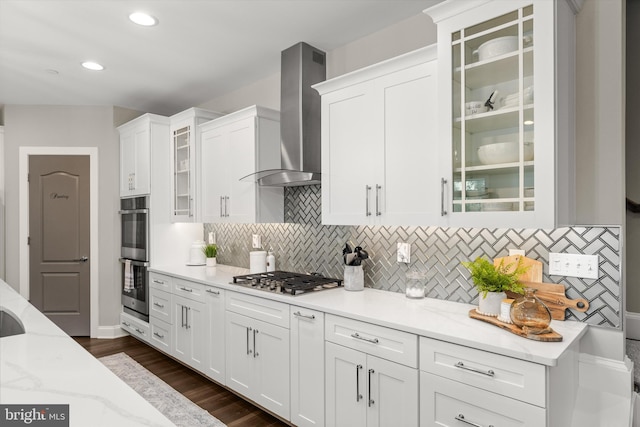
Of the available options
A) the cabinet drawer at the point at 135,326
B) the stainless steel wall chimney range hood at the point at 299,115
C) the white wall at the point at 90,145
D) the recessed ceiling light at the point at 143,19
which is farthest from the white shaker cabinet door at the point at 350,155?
the white wall at the point at 90,145

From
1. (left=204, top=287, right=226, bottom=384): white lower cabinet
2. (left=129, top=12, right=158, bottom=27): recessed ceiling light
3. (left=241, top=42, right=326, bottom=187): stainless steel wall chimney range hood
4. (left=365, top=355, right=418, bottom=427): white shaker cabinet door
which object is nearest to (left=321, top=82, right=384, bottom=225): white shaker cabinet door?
(left=241, top=42, right=326, bottom=187): stainless steel wall chimney range hood

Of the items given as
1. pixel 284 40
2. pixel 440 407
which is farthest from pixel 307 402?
pixel 284 40

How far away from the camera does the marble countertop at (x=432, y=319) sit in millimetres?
1560

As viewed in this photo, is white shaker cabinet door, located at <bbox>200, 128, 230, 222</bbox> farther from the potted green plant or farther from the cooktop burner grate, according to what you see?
the cooktop burner grate

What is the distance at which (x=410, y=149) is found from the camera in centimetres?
222

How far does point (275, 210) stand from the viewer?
3400 mm

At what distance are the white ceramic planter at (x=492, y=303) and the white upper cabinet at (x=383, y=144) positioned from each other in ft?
1.55

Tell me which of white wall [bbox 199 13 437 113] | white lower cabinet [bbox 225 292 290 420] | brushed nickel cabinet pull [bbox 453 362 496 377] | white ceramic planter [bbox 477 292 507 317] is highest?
white wall [bbox 199 13 437 113]

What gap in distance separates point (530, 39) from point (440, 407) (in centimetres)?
172

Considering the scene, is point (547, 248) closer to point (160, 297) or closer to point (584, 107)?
point (584, 107)

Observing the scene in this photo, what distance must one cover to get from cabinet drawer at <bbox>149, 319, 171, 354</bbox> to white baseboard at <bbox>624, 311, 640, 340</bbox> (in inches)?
138

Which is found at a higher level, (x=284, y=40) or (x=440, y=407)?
(x=284, y=40)

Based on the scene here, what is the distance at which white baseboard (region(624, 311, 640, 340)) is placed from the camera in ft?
6.55

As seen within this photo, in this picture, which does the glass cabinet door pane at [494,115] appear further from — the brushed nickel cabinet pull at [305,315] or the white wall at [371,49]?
the brushed nickel cabinet pull at [305,315]
